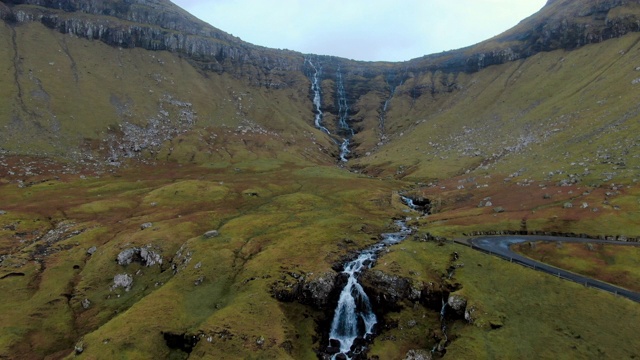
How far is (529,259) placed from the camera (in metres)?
79.1

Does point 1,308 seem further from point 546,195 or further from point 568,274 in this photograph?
point 546,195

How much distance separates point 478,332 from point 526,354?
22.8 ft

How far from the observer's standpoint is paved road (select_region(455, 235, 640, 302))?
65062mm

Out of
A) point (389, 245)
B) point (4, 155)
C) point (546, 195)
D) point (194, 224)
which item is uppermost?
point (546, 195)

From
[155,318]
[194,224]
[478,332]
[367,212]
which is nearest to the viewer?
[478,332]

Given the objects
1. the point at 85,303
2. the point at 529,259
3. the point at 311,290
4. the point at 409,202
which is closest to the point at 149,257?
the point at 85,303

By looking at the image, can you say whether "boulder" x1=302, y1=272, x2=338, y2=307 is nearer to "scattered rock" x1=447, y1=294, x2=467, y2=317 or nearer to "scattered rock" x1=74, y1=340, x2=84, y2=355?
"scattered rock" x1=447, y1=294, x2=467, y2=317

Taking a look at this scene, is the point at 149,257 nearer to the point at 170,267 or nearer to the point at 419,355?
the point at 170,267

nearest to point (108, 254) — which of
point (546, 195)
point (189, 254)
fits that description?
point (189, 254)

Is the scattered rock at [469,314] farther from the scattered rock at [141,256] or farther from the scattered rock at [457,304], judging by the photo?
the scattered rock at [141,256]

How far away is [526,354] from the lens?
52594mm

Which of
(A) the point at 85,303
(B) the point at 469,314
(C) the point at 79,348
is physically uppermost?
(B) the point at 469,314

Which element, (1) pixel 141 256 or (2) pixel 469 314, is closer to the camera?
(2) pixel 469 314

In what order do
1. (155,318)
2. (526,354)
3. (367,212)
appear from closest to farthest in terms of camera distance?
(526,354), (155,318), (367,212)
